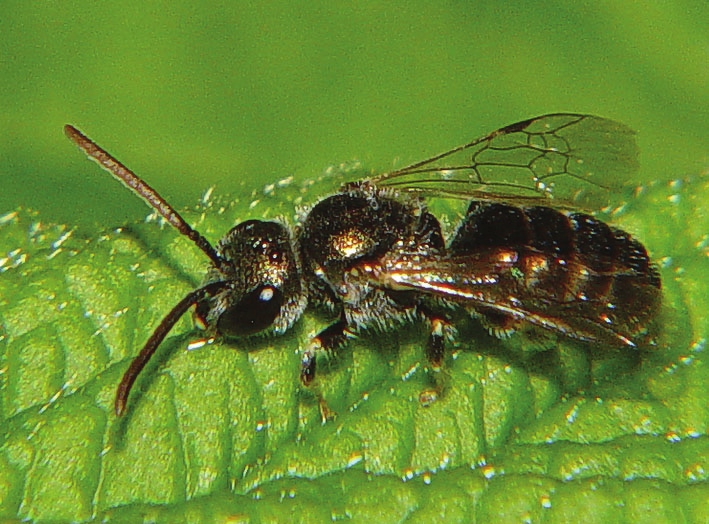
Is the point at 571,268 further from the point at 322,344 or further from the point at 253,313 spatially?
the point at 253,313

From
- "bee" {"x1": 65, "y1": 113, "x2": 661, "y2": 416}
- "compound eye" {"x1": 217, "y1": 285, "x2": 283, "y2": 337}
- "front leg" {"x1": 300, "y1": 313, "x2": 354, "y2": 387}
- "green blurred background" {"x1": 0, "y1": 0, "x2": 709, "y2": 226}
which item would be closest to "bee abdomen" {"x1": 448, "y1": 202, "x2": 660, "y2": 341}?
"bee" {"x1": 65, "y1": 113, "x2": 661, "y2": 416}

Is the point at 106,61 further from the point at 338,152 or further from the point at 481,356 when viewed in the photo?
the point at 481,356

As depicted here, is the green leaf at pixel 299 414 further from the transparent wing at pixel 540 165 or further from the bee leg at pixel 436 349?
the transparent wing at pixel 540 165

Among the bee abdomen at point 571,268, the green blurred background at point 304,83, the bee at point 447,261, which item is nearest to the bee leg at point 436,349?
the bee at point 447,261

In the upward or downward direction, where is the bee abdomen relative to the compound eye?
downward

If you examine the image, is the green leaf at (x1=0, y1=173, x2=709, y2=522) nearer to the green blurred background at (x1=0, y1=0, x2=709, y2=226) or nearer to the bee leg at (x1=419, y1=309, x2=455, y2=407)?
the bee leg at (x1=419, y1=309, x2=455, y2=407)

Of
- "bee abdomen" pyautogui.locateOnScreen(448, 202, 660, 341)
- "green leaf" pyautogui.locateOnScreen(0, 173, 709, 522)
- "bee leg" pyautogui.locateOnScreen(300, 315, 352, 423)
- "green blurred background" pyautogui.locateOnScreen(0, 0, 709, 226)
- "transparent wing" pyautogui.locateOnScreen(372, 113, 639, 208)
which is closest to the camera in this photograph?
"green leaf" pyautogui.locateOnScreen(0, 173, 709, 522)

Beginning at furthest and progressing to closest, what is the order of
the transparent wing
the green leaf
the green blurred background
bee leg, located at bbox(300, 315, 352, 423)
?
1. the green blurred background
2. the transparent wing
3. bee leg, located at bbox(300, 315, 352, 423)
4. the green leaf
